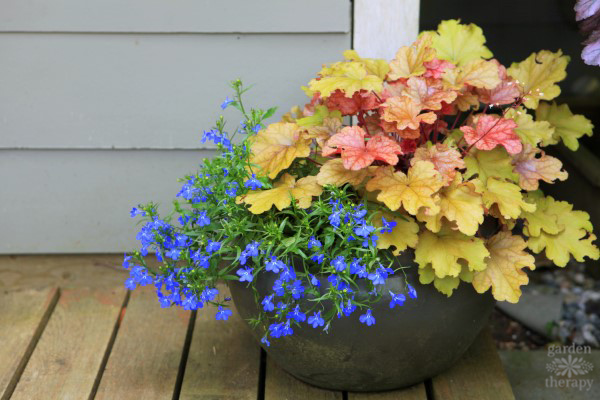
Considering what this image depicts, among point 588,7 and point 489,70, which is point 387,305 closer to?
point 489,70

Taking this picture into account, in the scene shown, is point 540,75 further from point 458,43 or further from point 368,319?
point 368,319

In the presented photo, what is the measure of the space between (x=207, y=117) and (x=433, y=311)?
0.82 m

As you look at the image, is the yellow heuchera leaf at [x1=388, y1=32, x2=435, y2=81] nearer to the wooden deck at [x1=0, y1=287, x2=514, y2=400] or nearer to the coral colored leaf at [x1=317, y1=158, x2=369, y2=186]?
the coral colored leaf at [x1=317, y1=158, x2=369, y2=186]

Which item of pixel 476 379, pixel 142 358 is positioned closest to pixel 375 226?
pixel 476 379

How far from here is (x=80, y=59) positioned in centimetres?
188

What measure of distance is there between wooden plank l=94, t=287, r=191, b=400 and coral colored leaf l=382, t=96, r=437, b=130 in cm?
79

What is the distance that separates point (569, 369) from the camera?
1874 mm

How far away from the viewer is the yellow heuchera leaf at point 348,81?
153cm

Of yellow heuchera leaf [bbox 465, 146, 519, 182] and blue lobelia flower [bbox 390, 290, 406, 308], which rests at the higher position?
yellow heuchera leaf [bbox 465, 146, 519, 182]

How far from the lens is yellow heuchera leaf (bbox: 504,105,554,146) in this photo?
1.63 meters

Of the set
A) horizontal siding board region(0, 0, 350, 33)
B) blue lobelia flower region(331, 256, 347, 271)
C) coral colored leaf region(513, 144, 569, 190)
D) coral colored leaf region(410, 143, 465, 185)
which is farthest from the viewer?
horizontal siding board region(0, 0, 350, 33)

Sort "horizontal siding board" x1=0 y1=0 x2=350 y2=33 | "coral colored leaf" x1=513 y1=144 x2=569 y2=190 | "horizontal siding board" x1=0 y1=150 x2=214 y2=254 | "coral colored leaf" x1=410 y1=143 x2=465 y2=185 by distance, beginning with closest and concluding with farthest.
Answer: "coral colored leaf" x1=410 y1=143 x2=465 y2=185 < "coral colored leaf" x1=513 y1=144 x2=569 y2=190 < "horizontal siding board" x1=0 y1=0 x2=350 y2=33 < "horizontal siding board" x1=0 y1=150 x2=214 y2=254

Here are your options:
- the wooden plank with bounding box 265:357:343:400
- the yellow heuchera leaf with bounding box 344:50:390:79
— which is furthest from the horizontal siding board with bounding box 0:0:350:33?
the wooden plank with bounding box 265:357:343:400

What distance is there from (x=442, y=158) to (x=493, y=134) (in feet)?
0.42
